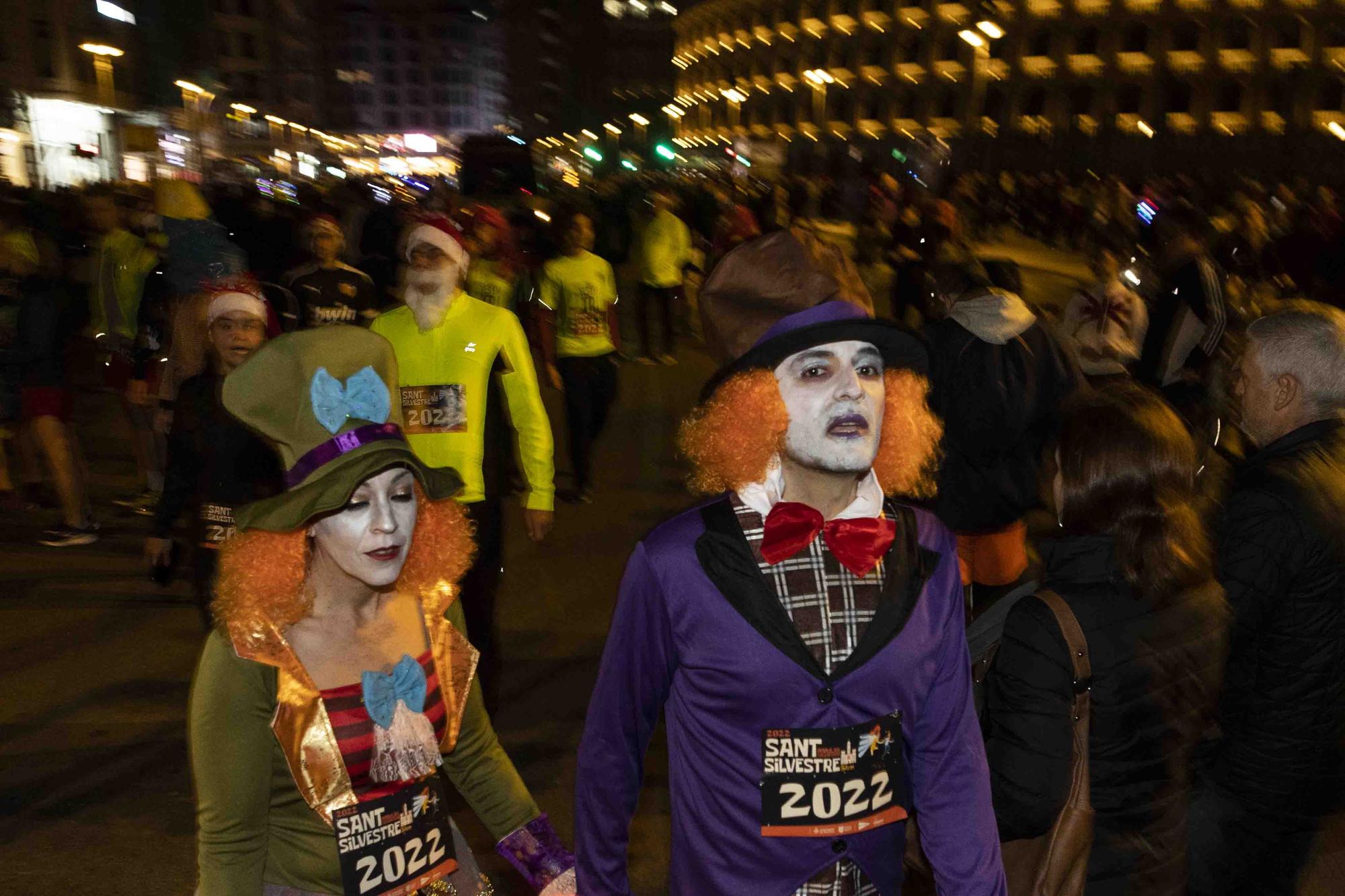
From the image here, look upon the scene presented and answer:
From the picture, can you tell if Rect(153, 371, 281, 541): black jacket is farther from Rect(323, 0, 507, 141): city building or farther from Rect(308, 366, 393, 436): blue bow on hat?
Rect(323, 0, 507, 141): city building

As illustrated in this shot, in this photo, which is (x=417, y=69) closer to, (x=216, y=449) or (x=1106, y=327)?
(x=1106, y=327)

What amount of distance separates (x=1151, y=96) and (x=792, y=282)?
73.7m

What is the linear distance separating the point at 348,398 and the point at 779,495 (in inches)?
32.5

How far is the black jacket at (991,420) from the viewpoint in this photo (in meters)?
5.15

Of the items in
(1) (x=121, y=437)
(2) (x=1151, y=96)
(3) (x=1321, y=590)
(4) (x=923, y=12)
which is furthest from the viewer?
(4) (x=923, y=12)

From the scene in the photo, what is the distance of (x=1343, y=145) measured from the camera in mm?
53906

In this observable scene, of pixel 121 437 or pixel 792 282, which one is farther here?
pixel 121 437

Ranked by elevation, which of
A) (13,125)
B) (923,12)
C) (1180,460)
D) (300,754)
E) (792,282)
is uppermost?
(923,12)

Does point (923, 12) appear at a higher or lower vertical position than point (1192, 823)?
higher

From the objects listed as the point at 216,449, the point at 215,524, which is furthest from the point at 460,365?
the point at 215,524

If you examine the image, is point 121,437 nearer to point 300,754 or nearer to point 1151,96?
point 300,754

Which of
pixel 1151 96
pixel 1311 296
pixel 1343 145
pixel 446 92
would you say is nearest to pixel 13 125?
pixel 1311 296

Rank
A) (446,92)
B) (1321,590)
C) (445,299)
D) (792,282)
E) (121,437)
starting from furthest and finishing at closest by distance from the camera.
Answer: (446,92) < (121,437) < (445,299) < (1321,590) < (792,282)

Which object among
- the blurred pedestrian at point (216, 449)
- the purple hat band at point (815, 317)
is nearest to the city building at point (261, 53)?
the blurred pedestrian at point (216, 449)
